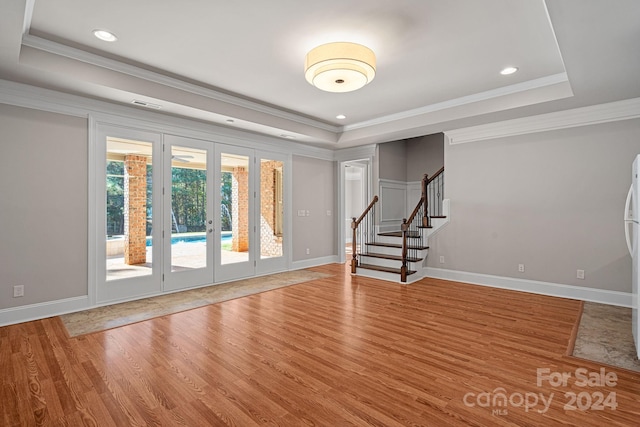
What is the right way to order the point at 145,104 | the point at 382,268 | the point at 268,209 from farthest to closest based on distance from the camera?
the point at 268,209 < the point at 382,268 < the point at 145,104

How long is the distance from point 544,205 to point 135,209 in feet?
20.1

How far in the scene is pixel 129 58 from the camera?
3.52 metres

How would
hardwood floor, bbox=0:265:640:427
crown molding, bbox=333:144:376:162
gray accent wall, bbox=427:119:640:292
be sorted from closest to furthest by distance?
hardwood floor, bbox=0:265:640:427 → gray accent wall, bbox=427:119:640:292 → crown molding, bbox=333:144:376:162

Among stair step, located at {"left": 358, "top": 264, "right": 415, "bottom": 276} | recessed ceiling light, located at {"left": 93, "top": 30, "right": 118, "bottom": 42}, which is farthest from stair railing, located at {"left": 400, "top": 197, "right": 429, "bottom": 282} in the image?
recessed ceiling light, located at {"left": 93, "top": 30, "right": 118, "bottom": 42}

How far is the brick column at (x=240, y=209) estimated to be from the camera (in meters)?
5.71

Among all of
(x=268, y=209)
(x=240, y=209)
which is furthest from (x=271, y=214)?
(x=240, y=209)

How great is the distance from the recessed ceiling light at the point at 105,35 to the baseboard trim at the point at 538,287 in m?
5.78

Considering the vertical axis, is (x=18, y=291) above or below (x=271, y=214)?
below

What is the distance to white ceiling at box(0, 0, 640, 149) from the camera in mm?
2598

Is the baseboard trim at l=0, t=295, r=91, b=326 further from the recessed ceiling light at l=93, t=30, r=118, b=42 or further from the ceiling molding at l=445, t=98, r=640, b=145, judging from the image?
the ceiling molding at l=445, t=98, r=640, b=145

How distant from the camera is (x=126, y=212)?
14.5 ft

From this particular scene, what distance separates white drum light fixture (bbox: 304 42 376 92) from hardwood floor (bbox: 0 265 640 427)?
8.65 feet

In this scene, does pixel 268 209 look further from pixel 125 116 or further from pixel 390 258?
pixel 125 116

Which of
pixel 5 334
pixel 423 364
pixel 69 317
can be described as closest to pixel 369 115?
pixel 423 364
